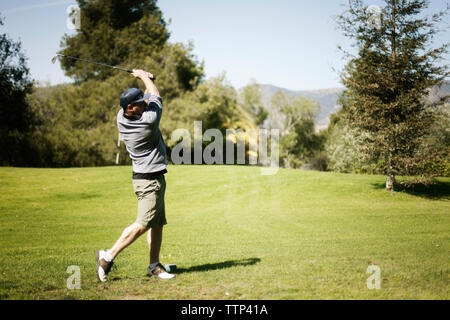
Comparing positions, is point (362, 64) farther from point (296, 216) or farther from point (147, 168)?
point (147, 168)

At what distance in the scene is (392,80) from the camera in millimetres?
17203

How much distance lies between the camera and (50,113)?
42.6 meters

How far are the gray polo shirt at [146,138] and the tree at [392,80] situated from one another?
14736mm

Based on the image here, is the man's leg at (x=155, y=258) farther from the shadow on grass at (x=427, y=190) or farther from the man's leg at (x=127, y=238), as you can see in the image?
the shadow on grass at (x=427, y=190)

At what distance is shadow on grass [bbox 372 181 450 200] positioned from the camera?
18.2m

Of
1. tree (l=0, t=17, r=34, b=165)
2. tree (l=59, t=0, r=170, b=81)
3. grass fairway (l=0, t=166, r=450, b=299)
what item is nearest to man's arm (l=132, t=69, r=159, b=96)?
grass fairway (l=0, t=166, r=450, b=299)

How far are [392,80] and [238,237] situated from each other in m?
12.5

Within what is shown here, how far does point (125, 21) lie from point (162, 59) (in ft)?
29.7

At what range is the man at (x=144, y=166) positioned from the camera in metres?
5.12

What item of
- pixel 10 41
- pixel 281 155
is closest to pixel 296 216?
pixel 10 41

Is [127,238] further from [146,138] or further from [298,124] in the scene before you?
[298,124]

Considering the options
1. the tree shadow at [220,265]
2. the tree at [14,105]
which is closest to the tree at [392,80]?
the tree shadow at [220,265]

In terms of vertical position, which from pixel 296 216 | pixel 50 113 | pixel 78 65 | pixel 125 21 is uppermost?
pixel 125 21
